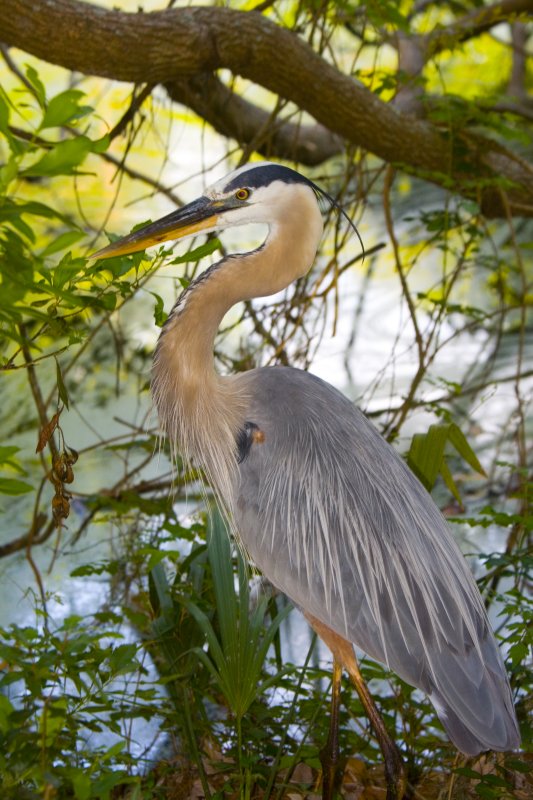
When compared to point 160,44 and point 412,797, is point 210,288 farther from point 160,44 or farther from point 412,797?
point 412,797

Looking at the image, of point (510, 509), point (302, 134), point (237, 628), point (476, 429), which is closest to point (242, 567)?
point (237, 628)

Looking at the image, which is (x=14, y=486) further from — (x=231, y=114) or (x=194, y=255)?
(x=231, y=114)

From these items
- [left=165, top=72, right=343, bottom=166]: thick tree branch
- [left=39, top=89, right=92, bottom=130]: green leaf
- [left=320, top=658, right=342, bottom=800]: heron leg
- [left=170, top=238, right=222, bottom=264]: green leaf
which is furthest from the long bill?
[left=165, top=72, right=343, bottom=166]: thick tree branch

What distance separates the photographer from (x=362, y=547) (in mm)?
2320

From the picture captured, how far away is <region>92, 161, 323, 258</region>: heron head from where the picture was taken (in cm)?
241

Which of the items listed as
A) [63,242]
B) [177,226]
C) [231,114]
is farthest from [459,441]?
[231,114]

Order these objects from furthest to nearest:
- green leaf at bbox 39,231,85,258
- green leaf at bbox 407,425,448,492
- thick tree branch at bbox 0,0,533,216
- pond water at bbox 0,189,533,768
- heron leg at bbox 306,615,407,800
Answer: pond water at bbox 0,189,533,768
thick tree branch at bbox 0,0,533,216
green leaf at bbox 407,425,448,492
heron leg at bbox 306,615,407,800
green leaf at bbox 39,231,85,258

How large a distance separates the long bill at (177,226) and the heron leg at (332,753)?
1124 millimetres

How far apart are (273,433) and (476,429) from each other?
8.59 feet

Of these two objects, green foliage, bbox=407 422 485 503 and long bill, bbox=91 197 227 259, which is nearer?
long bill, bbox=91 197 227 259

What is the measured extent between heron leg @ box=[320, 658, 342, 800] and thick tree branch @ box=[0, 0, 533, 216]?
1.91 meters

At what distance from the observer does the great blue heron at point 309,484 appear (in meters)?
2.24

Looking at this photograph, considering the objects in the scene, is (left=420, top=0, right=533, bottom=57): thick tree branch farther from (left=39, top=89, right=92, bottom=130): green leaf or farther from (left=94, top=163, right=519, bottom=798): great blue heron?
(left=39, top=89, right=92, bottom=130): green leaf

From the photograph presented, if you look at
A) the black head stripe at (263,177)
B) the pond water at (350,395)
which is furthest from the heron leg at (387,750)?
the black head stripe at (263,177)
